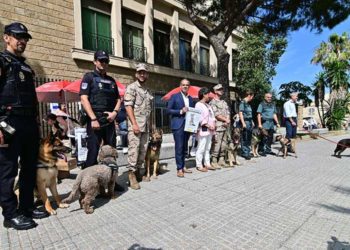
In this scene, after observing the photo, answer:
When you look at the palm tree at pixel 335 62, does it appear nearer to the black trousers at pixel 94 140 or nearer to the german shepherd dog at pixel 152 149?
the german shepherd dog at pixel 152 149

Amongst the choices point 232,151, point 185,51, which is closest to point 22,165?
point 232,151

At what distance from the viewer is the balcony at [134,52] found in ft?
47.8

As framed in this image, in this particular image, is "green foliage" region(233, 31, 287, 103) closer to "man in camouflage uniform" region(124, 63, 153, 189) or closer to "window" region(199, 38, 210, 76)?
"window" region(199, 38, 210, 76)

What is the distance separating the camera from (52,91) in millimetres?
8742

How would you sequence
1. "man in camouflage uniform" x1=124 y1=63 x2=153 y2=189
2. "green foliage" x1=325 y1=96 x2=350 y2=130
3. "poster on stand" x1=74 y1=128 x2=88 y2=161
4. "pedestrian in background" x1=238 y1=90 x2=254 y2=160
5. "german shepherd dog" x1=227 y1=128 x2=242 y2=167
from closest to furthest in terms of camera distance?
1. "man in camouflage uniform" x1=124 y1=63 x2=153 y2=189
2. "poster on stand" x1=74 y1=128 x2=88 y2=161
3. "german shepherd dog" x1=227 y1=128 x2=242 y2=167
4. "pedestrian in background" x1=238 y1=90 x2=254 y2=160
5. "green foliage" x1=325 y1=96 x2=350 y2=130

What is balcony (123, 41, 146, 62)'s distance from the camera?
14.6m

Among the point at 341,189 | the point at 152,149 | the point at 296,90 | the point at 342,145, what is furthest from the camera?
the point at 296,90

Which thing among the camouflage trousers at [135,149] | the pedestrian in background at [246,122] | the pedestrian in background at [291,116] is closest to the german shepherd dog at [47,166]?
the camouflage trousers at [135,149]

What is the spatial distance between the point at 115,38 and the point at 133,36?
5.24ft

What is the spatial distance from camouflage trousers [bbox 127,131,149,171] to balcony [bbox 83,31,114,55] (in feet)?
30.0

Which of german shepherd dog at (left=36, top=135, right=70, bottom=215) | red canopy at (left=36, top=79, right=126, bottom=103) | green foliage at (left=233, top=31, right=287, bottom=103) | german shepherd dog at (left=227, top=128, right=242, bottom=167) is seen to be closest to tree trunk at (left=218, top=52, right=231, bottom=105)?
german shepherd dog at (left=227, top=128, right=242, bottom=167)

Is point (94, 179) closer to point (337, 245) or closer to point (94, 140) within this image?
point (94, 140)

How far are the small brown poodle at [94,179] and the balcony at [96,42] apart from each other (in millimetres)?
9851

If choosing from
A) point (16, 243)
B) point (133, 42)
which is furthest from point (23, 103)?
point (133, 42)
